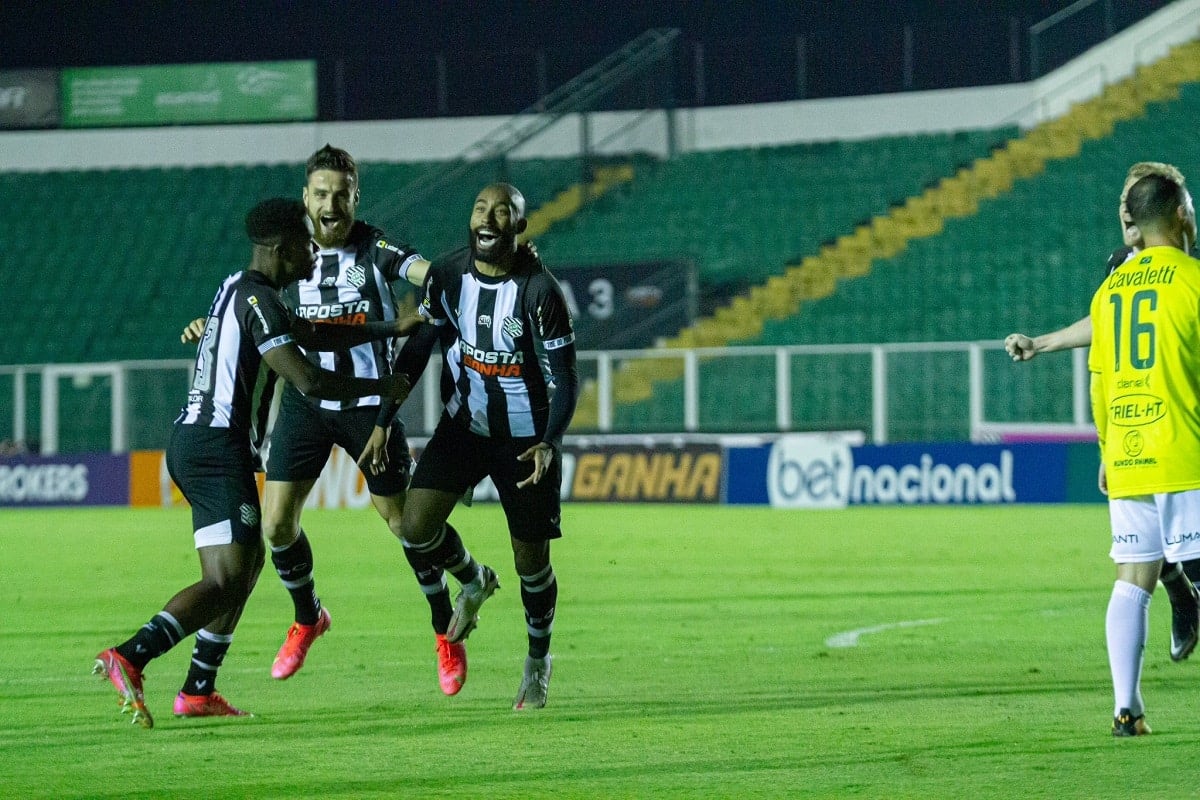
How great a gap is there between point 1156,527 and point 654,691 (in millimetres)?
2456

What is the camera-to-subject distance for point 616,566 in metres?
15.0

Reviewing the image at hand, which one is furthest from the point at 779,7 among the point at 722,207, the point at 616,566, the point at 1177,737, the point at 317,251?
the point at 1177,737

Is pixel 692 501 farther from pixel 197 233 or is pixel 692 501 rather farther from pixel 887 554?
pixel 197 233

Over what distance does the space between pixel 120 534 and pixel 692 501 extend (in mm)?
7566

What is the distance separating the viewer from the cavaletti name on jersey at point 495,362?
7668mm

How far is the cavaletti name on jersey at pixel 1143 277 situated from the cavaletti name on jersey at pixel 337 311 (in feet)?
11.6

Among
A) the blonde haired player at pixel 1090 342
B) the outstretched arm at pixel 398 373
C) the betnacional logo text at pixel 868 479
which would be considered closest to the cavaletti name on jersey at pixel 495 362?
the outstretched arm at pixel 398 373

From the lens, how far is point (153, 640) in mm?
6797

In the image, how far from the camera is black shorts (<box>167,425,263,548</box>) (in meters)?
6.96

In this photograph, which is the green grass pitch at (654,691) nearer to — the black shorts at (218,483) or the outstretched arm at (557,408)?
the black shorts at (218,483)

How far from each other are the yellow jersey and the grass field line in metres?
3.43

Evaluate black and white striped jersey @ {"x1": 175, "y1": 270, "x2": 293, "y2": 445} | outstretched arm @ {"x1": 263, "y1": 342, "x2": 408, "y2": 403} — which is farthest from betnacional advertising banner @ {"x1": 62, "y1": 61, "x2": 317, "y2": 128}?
black and white striped jersey @ {"x1": 175, "y1": 270, "x2": 293, "y2": 445}

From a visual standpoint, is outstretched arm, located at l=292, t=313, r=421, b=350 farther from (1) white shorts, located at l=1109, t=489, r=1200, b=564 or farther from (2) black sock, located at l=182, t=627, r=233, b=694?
(1) white shorts, located at l=1109, t=489, r=1200, b=564

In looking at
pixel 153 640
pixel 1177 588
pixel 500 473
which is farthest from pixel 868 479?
pixel 153 640
